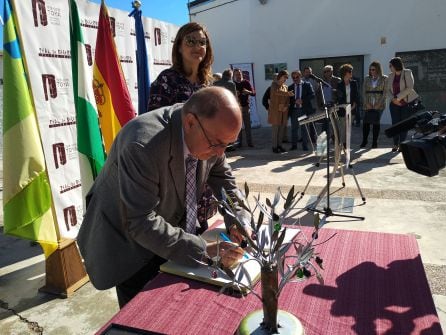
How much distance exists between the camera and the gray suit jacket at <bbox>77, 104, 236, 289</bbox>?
137cm

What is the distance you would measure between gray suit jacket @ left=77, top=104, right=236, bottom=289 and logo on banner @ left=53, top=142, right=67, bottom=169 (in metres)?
1.57

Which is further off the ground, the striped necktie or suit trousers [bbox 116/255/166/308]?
the striped necktie

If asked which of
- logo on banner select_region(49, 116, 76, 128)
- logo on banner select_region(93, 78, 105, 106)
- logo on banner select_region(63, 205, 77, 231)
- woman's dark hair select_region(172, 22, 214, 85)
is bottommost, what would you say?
logo on banner select_region(63, 205, 77, 231)

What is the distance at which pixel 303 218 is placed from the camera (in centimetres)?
423

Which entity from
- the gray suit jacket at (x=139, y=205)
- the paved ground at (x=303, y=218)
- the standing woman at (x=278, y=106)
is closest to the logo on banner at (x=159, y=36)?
the paved ground at (x=303, y=218)

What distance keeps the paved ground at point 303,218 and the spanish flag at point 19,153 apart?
1.84 feet

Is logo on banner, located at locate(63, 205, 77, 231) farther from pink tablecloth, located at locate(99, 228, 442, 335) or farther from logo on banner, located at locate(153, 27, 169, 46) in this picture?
logo on banner, located at locate(153, 27, 169, 46)

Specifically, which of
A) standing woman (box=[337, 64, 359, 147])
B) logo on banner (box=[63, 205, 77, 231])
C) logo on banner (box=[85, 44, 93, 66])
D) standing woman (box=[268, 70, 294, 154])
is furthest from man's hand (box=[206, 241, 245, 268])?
standing woman (box=[268, 70, 294, 154])

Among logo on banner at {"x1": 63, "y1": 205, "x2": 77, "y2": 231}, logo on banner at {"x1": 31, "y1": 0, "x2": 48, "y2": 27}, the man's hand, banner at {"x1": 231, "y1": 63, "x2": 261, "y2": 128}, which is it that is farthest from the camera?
banner at {"x1": 231, "y1": 63, "x2": 261, "y2": 128}

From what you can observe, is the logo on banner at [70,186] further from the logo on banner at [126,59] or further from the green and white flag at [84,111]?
the logo on banner at [126,59]

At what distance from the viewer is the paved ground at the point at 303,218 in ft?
8.78

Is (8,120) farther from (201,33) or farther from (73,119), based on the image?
(201,33)

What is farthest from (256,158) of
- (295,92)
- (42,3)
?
(42,3)

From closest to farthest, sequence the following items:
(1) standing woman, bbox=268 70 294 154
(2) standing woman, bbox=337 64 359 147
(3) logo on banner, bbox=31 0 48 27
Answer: (3) logo on banner, bbox=31 0 48 27 < (2) standing woman, bbox=337 64 359 147 < (1) standing woman, bbox=268 70 294 154
